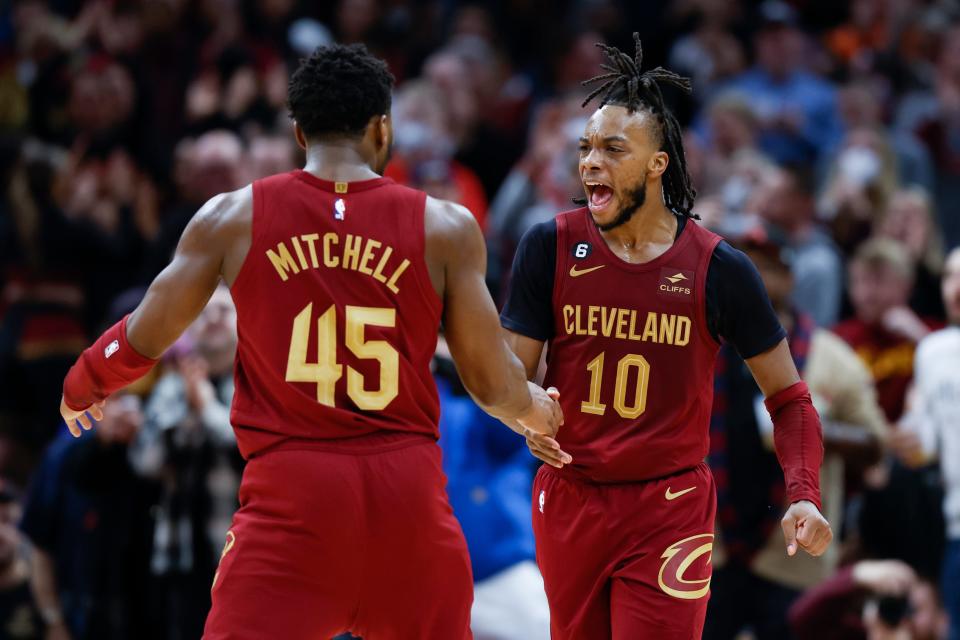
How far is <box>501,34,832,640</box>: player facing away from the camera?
5.29 m

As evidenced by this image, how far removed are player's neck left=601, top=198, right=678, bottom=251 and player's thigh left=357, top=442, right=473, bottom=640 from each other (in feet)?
3.86

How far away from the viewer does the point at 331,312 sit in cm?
474

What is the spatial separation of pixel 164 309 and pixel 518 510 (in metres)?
3.07

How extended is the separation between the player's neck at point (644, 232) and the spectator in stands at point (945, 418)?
10.3ft

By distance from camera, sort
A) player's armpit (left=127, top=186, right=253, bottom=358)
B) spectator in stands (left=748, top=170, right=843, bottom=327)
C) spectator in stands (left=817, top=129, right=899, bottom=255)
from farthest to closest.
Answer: spectator in stands (left=817, top=129, right=899, bottom=255) < spectator in stands (left=748, top=170, right=843, bottom=327) < player's armpit (left=127, top=186, right=253, bottom=358)

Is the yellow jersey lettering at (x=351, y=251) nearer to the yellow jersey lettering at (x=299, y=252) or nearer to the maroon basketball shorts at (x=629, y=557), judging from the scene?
the yellow jersey lettering at (x=299, y=252)

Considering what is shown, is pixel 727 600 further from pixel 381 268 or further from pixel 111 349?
Result: pixel 111 349

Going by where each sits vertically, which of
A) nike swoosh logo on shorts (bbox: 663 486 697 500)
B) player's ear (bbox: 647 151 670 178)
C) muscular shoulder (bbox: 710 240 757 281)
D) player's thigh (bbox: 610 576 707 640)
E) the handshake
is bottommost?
player's thigh (bbox: 610 576 707 640)

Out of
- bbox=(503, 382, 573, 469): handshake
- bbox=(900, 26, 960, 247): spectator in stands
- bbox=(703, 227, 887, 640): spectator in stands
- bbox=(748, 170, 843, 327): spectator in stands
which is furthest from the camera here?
bbox=(900, 26, 960, 247): spectator in stands

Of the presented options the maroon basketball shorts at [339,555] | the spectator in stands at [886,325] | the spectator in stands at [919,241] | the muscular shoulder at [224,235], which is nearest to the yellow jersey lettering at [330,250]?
the muscular shoulder at [224,235]

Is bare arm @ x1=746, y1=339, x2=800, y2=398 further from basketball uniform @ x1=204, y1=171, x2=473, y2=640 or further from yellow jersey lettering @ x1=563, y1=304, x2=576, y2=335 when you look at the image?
basketball uniform @ x1=204, y1=171, x2=473, y2=640

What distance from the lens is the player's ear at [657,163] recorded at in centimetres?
545

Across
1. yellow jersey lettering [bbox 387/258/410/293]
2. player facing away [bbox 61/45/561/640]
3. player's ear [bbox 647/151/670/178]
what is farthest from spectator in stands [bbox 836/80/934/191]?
yellow jersey lettering [bbox 387/258/410/293]

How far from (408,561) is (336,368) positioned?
0.62 meters
